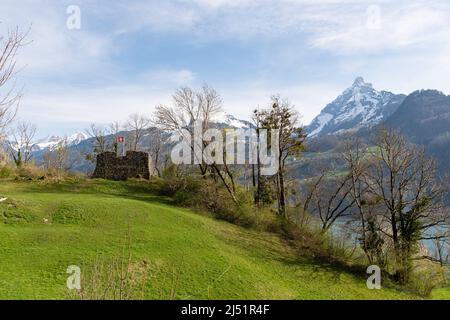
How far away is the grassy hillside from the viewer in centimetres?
1758

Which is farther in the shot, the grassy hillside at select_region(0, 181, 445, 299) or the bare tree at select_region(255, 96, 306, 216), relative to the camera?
the bare tree at select_region(255, 96, 306, 216)

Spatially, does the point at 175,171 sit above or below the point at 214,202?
above

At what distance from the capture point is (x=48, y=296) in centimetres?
1477

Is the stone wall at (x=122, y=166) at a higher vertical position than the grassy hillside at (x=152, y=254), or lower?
higher

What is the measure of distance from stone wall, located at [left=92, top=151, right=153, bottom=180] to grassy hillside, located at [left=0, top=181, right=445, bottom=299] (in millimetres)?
13128

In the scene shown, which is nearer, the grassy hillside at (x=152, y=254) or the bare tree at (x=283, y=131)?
the grassy hillside at (x=152, y=254)

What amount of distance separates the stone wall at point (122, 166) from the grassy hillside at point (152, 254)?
43.1 ft

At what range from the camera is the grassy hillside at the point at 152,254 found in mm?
17578

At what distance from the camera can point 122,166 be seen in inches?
1807
